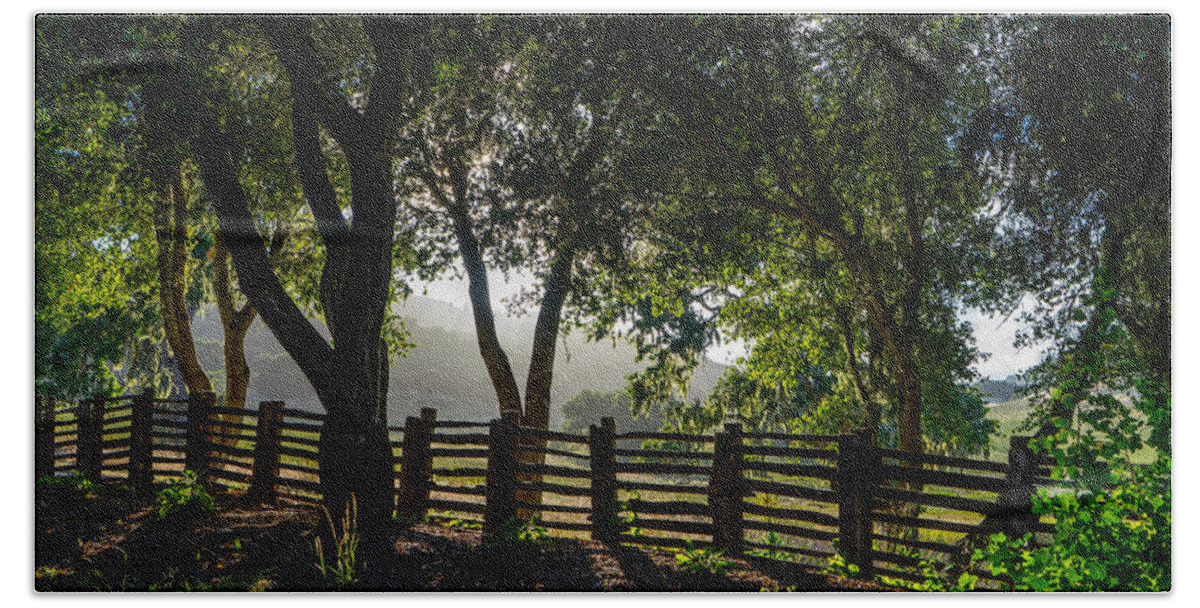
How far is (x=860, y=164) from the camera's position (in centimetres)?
264

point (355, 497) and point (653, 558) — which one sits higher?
point (355, 497)

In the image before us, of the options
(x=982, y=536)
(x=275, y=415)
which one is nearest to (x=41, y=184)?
(x=275, y=415)

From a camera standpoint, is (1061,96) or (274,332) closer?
(1061,96)

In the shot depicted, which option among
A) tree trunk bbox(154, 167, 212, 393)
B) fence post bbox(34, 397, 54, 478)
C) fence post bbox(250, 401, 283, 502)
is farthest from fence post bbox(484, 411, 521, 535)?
fence post bbox(34, 397, 54, 478)

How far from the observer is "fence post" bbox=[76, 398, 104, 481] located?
2.75 meters

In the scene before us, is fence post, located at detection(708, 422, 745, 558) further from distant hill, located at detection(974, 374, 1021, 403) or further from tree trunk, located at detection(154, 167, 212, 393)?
tree trunk, located at detection(154, 167, 212, 393)

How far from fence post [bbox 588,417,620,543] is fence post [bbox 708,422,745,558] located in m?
0.43

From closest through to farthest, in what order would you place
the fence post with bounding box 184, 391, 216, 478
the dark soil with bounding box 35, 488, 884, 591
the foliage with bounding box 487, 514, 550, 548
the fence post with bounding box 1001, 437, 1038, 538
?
1. the fence post with bounding box 1001, 437, 1038, 538
2. the dark soil with bounding box 35, 488, 884, 591
3. the foliage with bounding box 487, 514, 550, 548
4. the fence post with bounding box 184, 391, 216, 478

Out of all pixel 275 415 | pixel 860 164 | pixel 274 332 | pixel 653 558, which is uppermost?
pixel 860 164

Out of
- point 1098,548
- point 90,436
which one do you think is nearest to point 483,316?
point 90,436

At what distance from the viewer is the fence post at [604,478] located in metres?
2.73

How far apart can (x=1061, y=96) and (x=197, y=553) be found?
3.95m

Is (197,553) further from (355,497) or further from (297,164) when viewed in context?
(297,164)

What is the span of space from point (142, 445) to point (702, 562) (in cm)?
256
